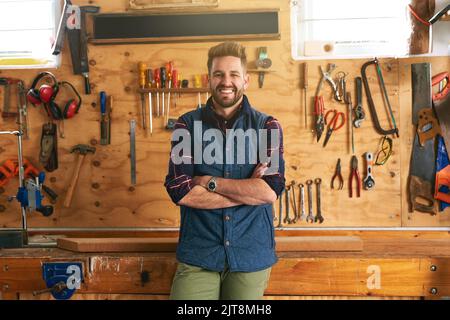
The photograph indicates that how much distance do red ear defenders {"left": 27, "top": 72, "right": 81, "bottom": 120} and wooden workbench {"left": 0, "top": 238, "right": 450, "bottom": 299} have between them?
865 millimetres

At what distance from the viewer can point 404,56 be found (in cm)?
309

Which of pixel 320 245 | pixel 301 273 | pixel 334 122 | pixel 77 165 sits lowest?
pixel 301 273

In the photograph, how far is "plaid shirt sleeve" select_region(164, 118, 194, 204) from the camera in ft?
7.16

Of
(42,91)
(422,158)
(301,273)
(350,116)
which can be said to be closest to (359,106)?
(350,116)

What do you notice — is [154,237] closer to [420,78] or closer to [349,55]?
[349,55]

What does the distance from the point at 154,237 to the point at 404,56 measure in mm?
1794

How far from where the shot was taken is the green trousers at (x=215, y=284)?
6.98ft

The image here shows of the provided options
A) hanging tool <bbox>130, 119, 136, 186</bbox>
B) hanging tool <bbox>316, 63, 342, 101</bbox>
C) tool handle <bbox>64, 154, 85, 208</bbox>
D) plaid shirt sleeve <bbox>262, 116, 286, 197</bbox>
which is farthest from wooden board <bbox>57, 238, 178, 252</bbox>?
hanging tool <bbox>316, 63, 342, 101</bbox>

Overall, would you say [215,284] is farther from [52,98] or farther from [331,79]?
[52,98]

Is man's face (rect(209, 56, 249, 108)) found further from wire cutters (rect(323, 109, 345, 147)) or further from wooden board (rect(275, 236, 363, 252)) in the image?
wire cutters (rect(323, 109, 345, 147))

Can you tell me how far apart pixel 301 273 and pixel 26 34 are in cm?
219

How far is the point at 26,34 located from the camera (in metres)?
3.34
